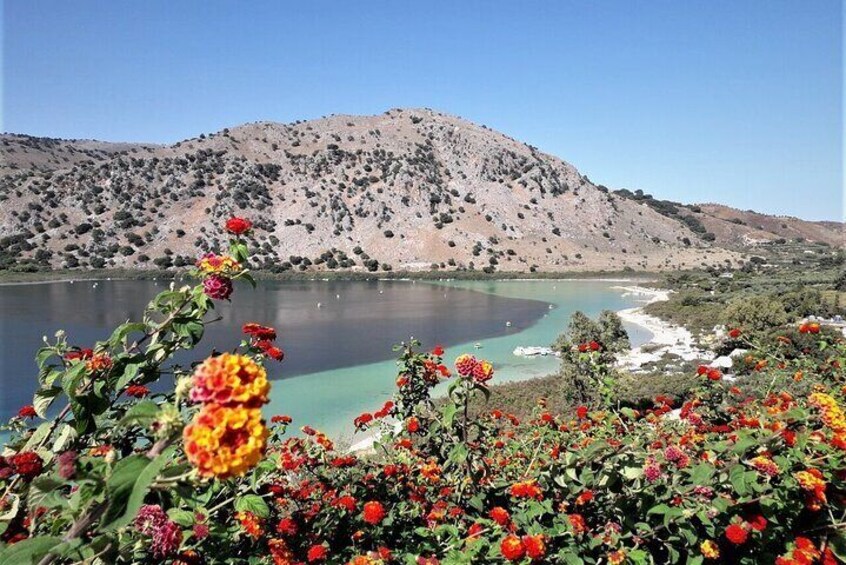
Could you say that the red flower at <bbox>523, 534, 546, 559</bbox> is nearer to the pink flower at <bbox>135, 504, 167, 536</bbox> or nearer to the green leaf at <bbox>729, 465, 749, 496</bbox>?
the green leaf at <bbox>729, 465, 749, 496</bbox>

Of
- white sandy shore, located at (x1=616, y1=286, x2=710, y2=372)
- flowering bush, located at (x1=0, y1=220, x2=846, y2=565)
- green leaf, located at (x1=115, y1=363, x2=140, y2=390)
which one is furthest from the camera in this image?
white sandy shore, located at (x1=616, y1=286, x2=710, y2=372)

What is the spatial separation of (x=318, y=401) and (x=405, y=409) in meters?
13.6

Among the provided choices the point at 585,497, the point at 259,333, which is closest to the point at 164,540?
the point at 259,333

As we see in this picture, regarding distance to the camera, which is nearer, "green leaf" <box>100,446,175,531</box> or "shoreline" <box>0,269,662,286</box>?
"green leaf" <box>100,446,175,531</box>

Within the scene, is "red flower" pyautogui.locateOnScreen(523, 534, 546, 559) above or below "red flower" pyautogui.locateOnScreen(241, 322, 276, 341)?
below

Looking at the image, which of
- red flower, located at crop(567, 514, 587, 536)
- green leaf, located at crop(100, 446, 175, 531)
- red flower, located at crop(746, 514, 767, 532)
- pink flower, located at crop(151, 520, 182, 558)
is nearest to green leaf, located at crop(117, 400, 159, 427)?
green leaf, located at crop(100, 446, 175, 531)

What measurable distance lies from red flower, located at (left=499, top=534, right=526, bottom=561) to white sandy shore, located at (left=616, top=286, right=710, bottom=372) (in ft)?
52.2

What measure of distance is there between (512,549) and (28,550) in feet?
6.04

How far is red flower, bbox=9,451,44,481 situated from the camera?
6.02 feet

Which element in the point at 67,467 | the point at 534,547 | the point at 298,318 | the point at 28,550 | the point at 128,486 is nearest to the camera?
the point at 128,486

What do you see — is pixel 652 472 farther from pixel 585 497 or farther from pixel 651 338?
pixel 651 338

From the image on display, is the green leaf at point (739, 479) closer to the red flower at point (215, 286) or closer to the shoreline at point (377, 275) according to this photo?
the red flower at point (215, 286)

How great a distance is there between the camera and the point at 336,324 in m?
33.0

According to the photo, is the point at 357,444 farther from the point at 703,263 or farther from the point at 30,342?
the point at 703,263
